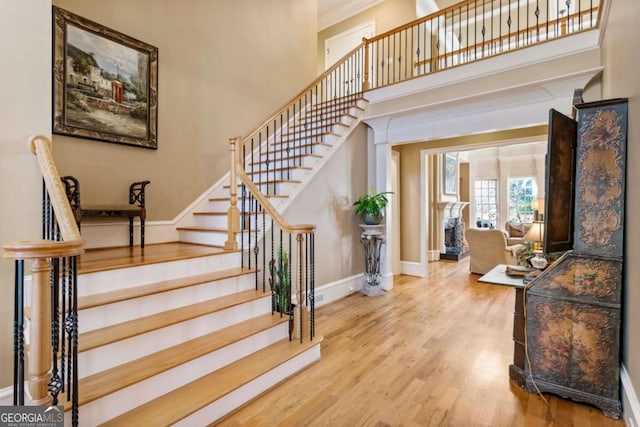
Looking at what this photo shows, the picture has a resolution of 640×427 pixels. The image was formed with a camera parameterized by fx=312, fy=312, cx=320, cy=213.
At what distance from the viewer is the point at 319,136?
4.79 m

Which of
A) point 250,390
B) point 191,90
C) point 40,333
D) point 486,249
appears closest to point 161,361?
point 250,390

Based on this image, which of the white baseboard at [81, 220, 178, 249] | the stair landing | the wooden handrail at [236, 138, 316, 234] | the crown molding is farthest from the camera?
the crown molding

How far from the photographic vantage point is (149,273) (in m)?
2.49

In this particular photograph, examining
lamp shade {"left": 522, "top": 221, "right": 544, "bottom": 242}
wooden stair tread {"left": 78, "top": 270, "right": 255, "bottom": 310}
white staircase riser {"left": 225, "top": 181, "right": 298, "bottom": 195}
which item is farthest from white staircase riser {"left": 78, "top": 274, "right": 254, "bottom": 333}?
lamp shade {"left": 522, "top": 221, "right": 544, "bottom": 242}

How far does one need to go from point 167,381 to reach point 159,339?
29 centimetres

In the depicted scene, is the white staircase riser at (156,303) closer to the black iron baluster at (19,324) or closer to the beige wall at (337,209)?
the black iron baluster at (19,324)

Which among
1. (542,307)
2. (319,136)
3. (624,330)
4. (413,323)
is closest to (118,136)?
→ (319,136)

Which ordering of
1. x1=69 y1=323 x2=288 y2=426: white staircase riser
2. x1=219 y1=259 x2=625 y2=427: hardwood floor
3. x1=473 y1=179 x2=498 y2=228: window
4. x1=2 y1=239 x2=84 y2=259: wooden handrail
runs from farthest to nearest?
x1=473 y1=179 x2=498 y2=228: window, x1=219 y1=259 x2=625 y2=427: hardwood floor, x1=69 y1=323 x2=288 y2=426: white staircase riser, x1=2 y1=239 x2=84 y2=259: wooden handrail

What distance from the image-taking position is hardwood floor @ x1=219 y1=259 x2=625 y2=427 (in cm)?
190

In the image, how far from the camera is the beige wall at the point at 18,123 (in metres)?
1.84

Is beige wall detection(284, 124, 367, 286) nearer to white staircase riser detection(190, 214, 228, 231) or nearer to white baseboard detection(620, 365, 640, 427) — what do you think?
white staircase riser detection(190, 214, 228, 231)

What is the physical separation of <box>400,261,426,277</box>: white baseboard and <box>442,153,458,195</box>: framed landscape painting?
260 centimetres

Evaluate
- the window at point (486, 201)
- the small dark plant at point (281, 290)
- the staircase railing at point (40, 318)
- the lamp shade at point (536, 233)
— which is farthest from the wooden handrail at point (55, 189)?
the window at point (486, 201)

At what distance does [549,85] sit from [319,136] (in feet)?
9.53
